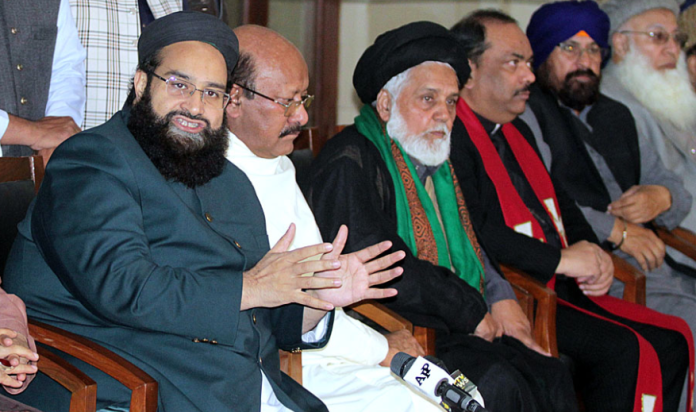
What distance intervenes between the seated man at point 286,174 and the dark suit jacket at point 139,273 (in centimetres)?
46

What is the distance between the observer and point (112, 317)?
2.03 metres

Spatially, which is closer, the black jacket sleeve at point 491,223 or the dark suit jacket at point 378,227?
the dark suit jacket at point 378,227

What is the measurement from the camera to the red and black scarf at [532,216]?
3.49m

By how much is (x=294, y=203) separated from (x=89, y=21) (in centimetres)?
131

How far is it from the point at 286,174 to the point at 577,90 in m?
2.38

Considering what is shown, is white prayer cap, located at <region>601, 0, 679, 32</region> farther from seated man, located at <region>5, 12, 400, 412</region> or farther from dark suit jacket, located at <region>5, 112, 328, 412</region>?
dark suit jacket, located at <region>5, 112, 328, 412</region>

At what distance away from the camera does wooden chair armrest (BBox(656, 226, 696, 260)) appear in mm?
4332

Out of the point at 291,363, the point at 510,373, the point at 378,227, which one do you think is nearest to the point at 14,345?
the point at 291,363

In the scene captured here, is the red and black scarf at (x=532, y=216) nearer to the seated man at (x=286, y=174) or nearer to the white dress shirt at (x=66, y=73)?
the seated man at (x=286, y=174)

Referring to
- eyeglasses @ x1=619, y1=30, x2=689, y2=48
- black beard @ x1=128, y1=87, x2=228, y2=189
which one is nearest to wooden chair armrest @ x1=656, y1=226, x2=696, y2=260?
eyeglasses @ x1=619, y1=30, x2=689, y2=48

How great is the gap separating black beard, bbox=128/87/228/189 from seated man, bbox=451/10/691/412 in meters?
1.75

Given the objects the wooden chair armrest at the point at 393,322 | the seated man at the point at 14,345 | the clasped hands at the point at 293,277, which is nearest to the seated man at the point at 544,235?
the wooden chair armrest at the point at 393,322

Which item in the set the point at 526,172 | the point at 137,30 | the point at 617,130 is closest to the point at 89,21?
the point at 137,30

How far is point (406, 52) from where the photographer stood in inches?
133
